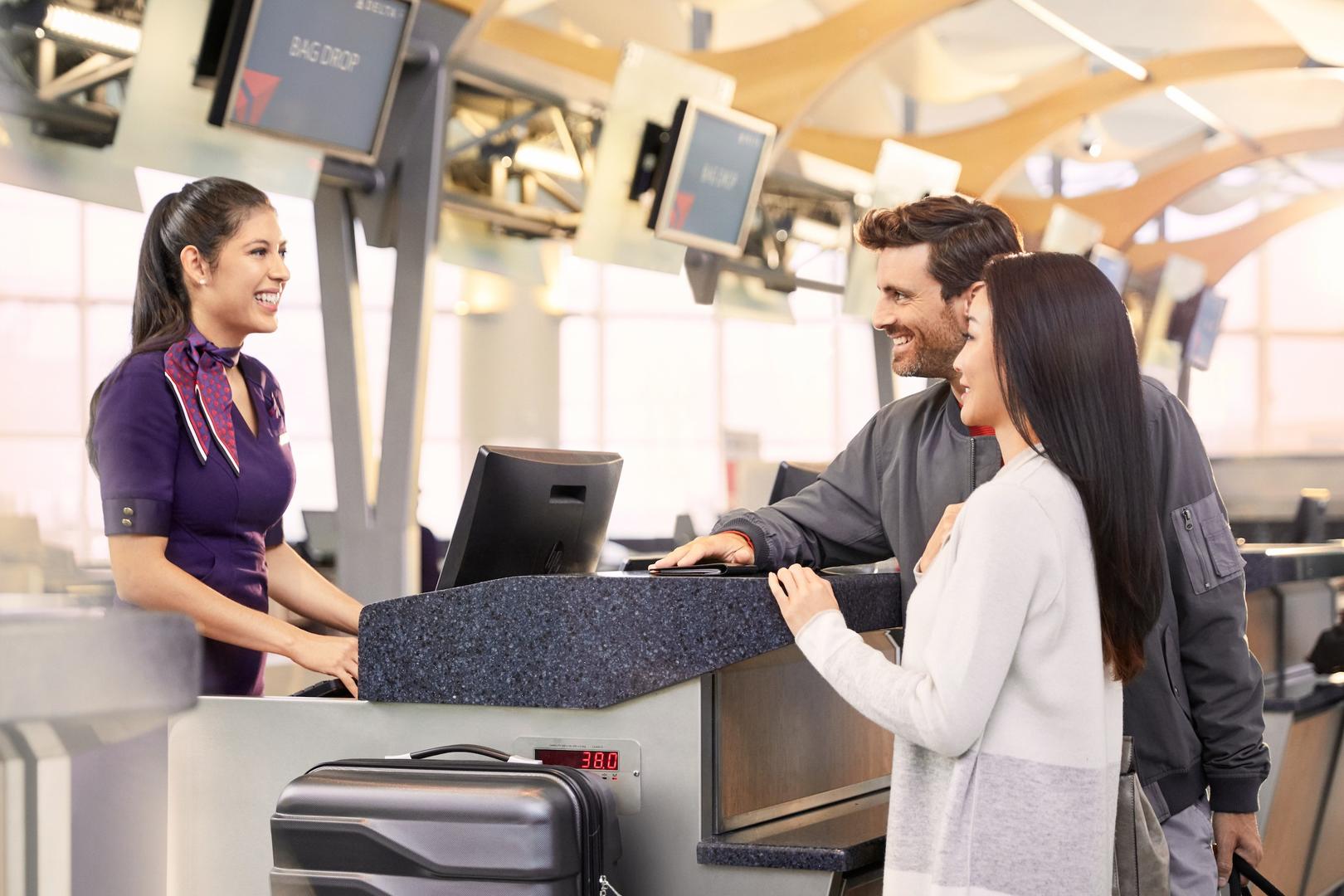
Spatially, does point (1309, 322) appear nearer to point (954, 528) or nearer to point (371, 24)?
point (371, 24)

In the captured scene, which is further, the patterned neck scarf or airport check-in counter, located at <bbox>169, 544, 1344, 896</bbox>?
the patterned neck scarf

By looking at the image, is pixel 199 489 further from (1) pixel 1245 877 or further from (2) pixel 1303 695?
(2) pixel 1303 695

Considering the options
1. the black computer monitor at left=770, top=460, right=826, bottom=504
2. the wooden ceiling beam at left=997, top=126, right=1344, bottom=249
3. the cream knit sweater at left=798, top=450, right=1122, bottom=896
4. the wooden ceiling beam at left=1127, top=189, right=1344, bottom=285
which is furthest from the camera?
the wooden ceiling beam at left=1127, top=189, right=1344, bottom=285

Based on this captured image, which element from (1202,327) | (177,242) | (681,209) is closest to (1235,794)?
(177,242)

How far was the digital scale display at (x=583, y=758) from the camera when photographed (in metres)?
2.18

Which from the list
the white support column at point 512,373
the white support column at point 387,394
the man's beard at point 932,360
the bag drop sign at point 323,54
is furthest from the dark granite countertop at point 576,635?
the white support column at point 512,373

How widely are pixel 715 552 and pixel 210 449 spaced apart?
39.2 inches

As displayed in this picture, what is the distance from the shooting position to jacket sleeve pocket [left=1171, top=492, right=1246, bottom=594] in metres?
2.37

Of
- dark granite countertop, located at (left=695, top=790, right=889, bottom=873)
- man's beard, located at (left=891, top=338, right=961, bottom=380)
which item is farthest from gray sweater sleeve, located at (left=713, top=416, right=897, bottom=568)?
dark granite countertop, located at (left=695, top=790, right=889, bottom=873)

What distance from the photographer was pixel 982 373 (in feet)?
6.56

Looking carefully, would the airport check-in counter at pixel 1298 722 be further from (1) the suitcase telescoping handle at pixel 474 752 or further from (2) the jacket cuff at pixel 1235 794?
(1) the suitcase telescoping handle at pixel 474 752

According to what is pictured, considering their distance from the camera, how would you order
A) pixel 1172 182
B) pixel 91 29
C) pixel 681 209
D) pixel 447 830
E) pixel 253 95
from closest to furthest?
1. pixel 447 830
2. pixel 253 95
3. pixel 91 29
4. pixel 681 209
5. pixel 1172 182

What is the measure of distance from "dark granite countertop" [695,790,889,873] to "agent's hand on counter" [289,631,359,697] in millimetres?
644

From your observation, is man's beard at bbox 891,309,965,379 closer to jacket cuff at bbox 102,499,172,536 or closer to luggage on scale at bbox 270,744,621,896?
luggage on scale at bbox 270,744,621,896
